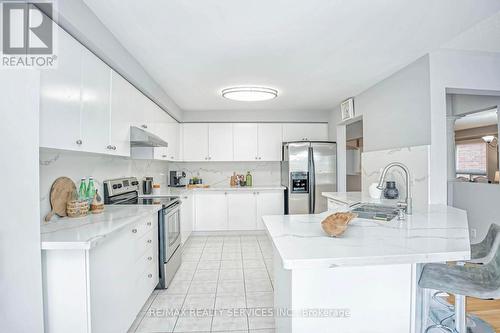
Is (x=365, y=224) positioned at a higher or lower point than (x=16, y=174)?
lower

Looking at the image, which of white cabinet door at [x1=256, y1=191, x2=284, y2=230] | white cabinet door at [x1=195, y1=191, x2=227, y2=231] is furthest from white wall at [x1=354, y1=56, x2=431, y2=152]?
white cabinet door at [x1=195, y1=191, x2=227, y2=231]

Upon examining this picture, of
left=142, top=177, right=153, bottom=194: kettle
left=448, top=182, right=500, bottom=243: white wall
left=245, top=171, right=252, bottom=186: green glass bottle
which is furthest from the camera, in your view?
left=245, top=171, right=252, bottom=186: green glass bottle

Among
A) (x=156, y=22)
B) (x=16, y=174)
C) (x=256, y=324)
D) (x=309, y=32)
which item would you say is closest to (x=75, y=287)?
(x=16, y=174)

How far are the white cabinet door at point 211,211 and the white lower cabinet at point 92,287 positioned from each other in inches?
100

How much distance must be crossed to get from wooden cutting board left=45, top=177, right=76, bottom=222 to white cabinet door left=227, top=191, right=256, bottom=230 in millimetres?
2772

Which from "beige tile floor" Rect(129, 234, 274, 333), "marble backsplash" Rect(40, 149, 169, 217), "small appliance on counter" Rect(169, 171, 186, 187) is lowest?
"beige tile floor" Rect(129, 234, 274, 333)

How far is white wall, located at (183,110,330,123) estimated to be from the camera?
4789 mm

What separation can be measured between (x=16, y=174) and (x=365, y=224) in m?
1.89

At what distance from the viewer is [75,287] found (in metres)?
→ 1.34

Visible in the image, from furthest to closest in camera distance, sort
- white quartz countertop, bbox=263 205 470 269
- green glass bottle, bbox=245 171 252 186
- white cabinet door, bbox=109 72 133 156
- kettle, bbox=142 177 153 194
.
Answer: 1. green glass bottle, bbox=245 171 252 186
2. kettle, bbox=142 177 153 194
3. white cabinet door, bbox=109 72 133 156
4. white quartz countertop, bbox=263 205 470 269

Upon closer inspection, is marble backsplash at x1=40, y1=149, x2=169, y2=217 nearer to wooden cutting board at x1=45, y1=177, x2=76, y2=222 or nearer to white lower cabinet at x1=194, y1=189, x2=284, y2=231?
wooden cutting board at x1=45, y1=177, x2=76, y2=222

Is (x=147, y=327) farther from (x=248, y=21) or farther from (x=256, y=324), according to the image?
(x=248, y=21)

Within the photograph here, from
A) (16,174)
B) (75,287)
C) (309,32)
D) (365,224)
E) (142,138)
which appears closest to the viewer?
(16,174)

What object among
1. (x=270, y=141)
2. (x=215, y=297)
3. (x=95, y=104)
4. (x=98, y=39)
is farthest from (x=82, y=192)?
(x=270, y=141)
